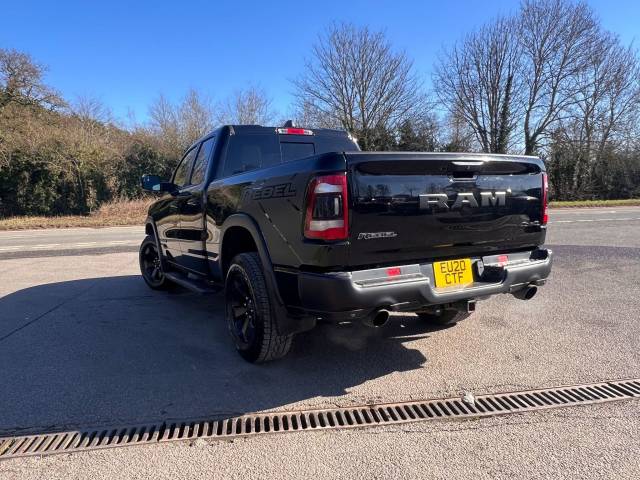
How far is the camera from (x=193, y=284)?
184 inches

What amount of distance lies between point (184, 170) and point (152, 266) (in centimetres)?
180

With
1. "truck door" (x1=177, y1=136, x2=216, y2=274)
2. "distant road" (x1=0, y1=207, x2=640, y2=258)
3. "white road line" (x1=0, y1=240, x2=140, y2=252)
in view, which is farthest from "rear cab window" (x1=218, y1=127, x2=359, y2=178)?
"white road line" (x1=0, y1=240, x2=140, y2=252)

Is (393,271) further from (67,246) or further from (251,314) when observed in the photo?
(67,246)

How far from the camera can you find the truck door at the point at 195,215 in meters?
4.57

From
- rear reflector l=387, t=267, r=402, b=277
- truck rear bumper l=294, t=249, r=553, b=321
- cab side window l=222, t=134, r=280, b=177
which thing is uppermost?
cab side window l=222, t=134, r=280, b=177

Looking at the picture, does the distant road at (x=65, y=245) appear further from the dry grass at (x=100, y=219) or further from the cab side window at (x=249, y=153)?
the cab side window at (x=249, y=153)

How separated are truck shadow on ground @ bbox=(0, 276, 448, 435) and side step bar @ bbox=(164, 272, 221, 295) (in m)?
0.42

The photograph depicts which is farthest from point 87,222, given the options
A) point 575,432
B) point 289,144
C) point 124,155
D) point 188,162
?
point 575,432

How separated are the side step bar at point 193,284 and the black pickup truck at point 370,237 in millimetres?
421

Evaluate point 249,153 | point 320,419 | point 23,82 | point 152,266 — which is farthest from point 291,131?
point 23,82

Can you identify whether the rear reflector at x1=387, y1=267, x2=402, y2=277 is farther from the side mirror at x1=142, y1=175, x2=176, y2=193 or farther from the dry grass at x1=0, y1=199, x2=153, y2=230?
the dry grass at x1=0, y1=199, x2=153, y2=230

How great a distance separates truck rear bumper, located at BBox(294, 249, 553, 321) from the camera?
2697 millimetres

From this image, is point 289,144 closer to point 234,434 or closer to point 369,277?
point 369,277

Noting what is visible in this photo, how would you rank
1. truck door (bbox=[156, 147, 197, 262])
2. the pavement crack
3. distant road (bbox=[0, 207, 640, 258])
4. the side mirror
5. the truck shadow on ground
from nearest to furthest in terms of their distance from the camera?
the truck shadow on ground < the pavement crack < truck door (bbox=[156, 147, 197, 262]) < the side mirror < distant road (bbox=[0, 207, 640, 258])
